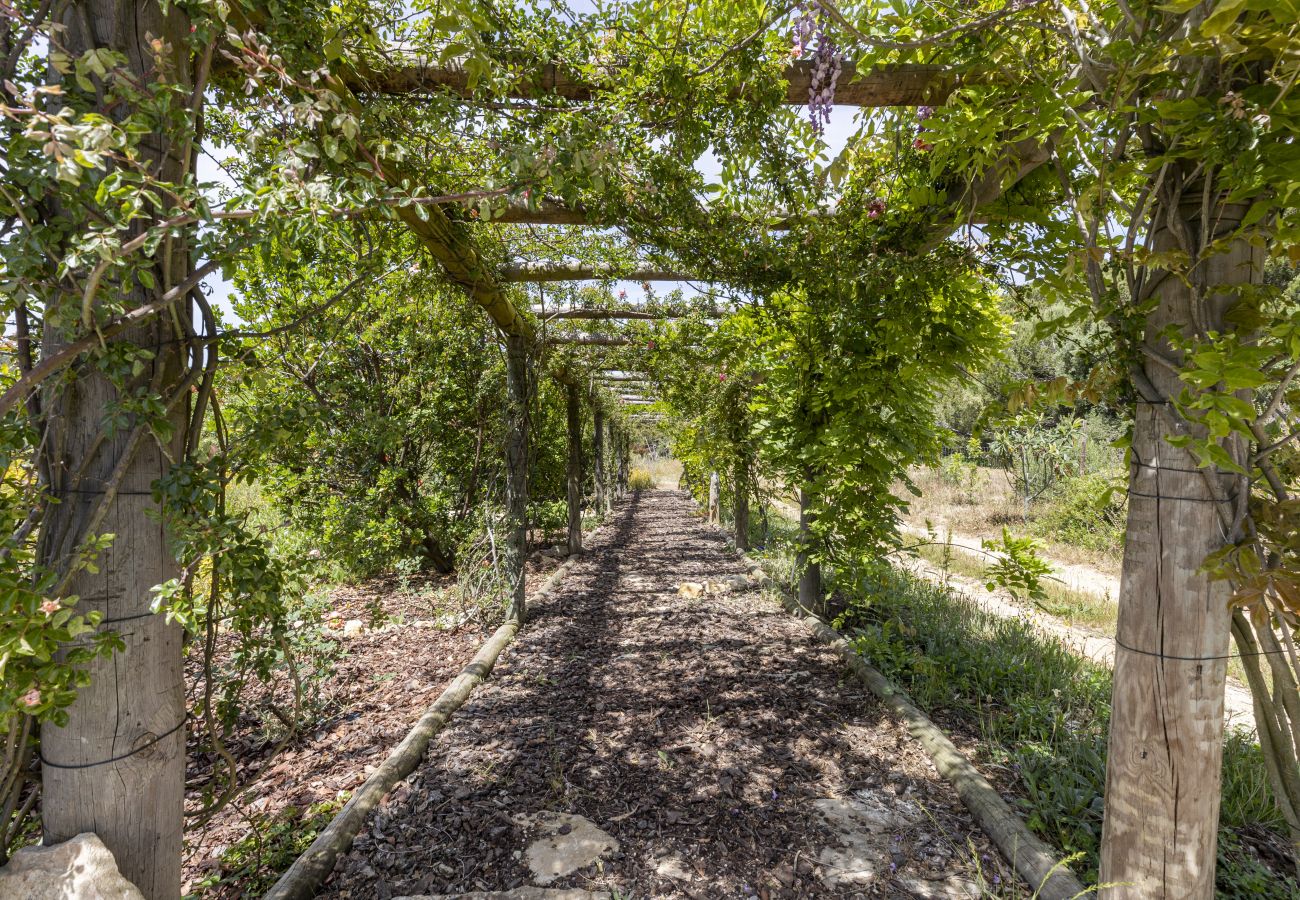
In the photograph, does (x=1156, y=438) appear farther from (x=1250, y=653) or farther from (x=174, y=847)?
(x=174, y=847)

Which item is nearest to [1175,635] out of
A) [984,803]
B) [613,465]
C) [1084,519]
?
[984,803]

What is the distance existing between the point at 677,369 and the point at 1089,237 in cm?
658

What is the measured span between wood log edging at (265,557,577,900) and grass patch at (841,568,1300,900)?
2790 mm

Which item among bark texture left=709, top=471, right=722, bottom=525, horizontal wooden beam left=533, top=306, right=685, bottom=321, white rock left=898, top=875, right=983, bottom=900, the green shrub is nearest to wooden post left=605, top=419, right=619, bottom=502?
bark texture left=709, top=471, right=722, bottom=525

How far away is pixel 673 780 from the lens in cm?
280

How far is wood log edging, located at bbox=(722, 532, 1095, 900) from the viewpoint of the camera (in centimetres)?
200

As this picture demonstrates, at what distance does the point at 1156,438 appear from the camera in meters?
1.46

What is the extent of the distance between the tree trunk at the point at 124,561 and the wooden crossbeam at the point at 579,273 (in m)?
3.58

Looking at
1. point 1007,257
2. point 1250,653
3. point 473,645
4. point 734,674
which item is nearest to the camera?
point 1250,653

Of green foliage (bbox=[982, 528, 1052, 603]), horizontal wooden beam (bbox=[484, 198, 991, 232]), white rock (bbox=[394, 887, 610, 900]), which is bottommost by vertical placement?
white rock (bbox=[394, 887, 610, 900])

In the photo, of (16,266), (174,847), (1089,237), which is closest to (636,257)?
(1089,237)

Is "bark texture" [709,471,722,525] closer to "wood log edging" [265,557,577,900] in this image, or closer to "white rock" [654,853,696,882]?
"wood log edging" [265,557,577,900]

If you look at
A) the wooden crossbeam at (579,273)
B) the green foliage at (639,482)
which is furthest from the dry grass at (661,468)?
the wooden crossbeam at (579,273)

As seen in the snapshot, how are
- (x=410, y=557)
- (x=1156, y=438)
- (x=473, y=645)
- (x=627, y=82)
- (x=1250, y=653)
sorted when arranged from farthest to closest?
1. (x=410, y=557)
2. (x=473, y=645)
3. (x=627, y=82)
4. (x=1156, y=438)
5. (x=1250, y=653)
